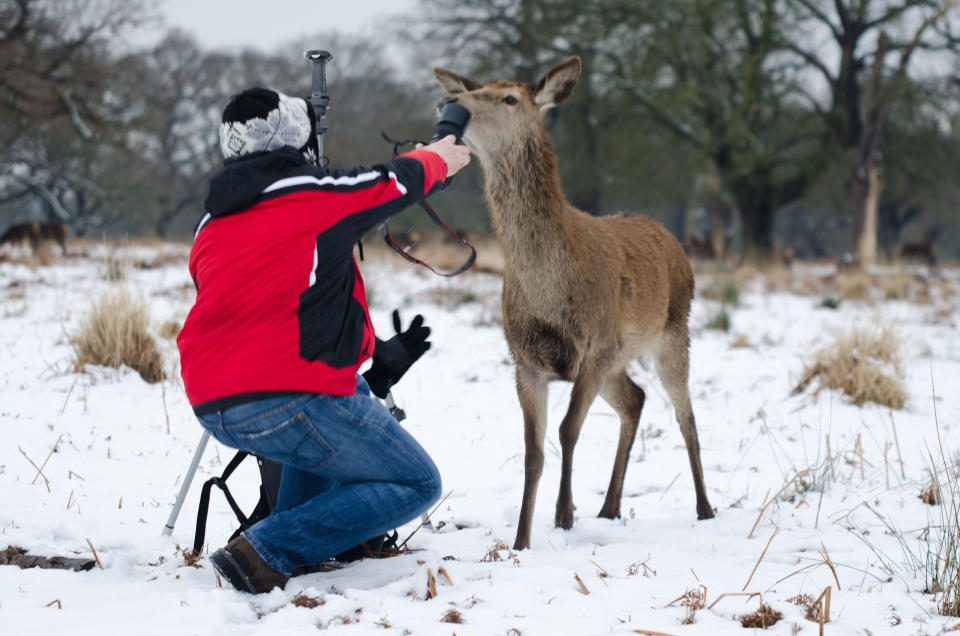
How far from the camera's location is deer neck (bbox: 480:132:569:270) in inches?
146

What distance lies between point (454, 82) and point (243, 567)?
2502 millimetres

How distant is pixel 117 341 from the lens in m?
5.67

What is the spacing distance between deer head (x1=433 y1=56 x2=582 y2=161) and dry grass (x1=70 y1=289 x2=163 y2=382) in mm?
3339

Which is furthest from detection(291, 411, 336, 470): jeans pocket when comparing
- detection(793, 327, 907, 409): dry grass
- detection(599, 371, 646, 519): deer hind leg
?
detection(793, 327, 907, 409): dry grass

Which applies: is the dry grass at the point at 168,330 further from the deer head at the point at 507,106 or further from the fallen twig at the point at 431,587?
the fallen twig at the point at 431,587

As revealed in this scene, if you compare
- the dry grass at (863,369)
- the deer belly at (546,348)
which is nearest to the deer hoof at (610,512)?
the deer belly at (546,348)

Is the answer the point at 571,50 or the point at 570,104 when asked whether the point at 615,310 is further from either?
the point at 570,104

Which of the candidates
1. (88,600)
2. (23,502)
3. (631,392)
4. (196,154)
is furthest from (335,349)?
(196,154)

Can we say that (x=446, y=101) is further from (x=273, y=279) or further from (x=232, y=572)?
(x=232, y=572)

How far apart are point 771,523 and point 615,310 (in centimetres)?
127

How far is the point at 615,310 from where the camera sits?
3818 millimetres

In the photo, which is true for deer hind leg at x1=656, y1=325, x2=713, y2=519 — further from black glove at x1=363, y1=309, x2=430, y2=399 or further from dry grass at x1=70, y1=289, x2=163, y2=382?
dry grass at x1=70, y1=289, x2=163, y2=382

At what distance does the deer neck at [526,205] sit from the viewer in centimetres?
371

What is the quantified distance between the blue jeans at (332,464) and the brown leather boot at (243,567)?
0.10 feet
